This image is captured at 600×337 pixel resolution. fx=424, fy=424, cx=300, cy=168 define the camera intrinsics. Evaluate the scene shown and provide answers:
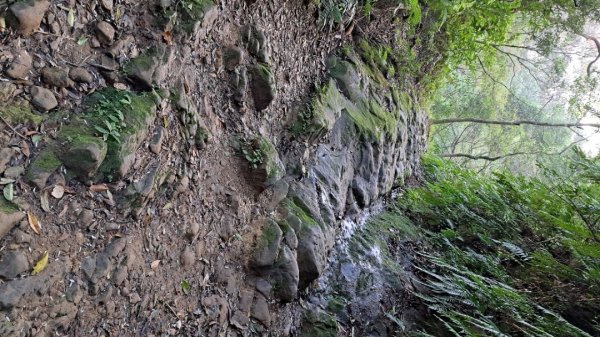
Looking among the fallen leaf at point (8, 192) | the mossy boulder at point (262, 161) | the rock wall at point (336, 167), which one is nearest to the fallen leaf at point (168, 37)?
the mossy boulder at point (262, 161)

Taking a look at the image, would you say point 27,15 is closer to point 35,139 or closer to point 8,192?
point 35,139

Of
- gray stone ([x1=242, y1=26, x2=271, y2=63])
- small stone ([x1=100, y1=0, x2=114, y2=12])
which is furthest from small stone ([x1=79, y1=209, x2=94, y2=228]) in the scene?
gray stone ([x1=242, y1=26, x2=271, y2=63])

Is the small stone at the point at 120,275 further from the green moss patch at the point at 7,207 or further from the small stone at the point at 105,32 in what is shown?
the small stone at the point at 105,32

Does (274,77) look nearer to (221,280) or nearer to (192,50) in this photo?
(192,50)

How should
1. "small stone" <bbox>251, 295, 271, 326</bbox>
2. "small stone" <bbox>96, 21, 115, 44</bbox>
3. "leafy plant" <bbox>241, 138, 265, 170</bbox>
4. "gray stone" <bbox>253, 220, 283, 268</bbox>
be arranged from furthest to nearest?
1. "leafy plant" <bbox>241, 138, 265, 170</bbox>
2. "gray stone" <bbox>253, 220, 283, 268</bbox>
3. "small stone" <bbox>251, 295, 271, 326</bbox>
4. "small stone" <bbox>96, 21, 115, 44</bbox>

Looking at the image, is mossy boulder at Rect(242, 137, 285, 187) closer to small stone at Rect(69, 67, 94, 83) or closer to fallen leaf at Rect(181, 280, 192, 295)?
fallen leaf at Rect(181, 280, 192, 295)

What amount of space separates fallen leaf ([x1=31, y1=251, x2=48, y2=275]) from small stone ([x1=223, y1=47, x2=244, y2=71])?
150cm

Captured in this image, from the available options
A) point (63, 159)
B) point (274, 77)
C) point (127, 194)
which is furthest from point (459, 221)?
point (63, 159)

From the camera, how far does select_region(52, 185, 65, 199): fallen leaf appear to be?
152 centimetres

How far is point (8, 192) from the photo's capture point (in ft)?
4.55

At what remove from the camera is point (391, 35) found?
5305mm

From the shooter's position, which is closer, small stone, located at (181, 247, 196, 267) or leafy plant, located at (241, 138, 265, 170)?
small stone, located at (181, 247, 196, 267)

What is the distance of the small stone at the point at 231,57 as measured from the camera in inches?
101

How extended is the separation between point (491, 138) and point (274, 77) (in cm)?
1137
